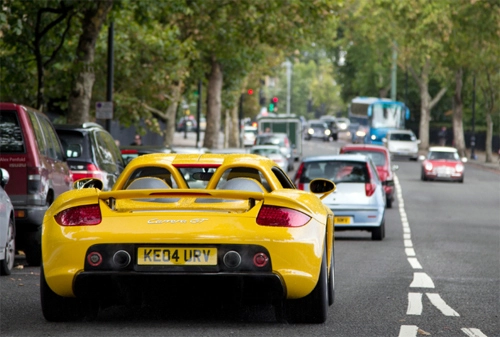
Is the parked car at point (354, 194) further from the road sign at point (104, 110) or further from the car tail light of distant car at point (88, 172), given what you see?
the road sign at point (104, 110)

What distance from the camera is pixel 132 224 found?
325 inches

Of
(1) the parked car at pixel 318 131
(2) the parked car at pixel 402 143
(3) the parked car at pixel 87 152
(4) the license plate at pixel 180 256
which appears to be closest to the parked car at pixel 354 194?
(3) the parked car at pixel 87 152

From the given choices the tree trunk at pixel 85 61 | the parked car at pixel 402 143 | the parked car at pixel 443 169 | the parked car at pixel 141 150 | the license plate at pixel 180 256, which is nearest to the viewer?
the license plate at pixel 180 256

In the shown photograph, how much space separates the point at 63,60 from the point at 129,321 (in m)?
23.8

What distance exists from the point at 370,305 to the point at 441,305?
598mm

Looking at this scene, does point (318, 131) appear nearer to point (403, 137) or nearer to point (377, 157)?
point (403, 137)

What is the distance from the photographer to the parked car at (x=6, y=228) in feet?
41.6

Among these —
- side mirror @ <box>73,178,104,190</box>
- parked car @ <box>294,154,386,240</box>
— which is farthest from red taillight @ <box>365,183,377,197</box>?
side mirror @ <box>73,178,104,190</box>

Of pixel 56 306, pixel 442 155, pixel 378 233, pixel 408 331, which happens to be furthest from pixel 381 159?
pixel 56 306

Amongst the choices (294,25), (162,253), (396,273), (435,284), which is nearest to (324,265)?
(162,253)

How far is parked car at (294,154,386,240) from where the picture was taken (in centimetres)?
2036

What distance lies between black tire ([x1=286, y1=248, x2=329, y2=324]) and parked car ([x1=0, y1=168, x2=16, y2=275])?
4.60 m

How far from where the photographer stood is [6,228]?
42.6 feet

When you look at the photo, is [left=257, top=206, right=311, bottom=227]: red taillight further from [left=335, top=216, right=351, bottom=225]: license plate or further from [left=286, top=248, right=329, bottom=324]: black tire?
[left=335, top=216, right=351, bottom=225]: license plate
